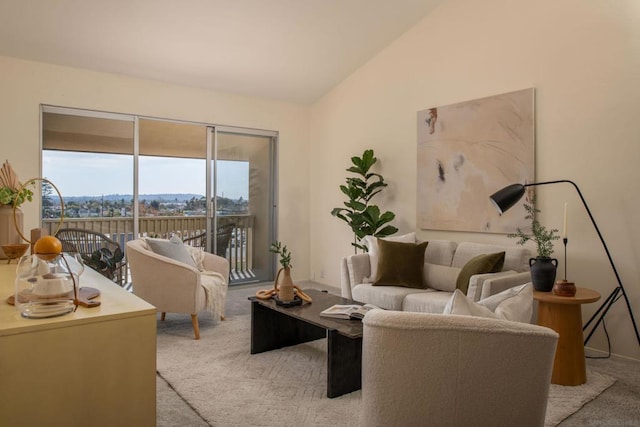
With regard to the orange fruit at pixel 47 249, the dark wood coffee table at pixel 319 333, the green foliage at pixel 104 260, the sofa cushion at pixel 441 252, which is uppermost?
the orange fruit at pixel 47 249

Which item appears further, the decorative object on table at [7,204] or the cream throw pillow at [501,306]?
the decorative object on table at [7,204]

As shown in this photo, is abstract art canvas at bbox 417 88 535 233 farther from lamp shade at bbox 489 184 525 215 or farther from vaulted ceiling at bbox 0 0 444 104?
vaulted ceiling at bbox 0 0 444 104

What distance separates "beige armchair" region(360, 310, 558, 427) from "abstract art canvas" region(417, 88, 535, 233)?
Answer: 9.10 ft

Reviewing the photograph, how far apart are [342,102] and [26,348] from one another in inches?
199

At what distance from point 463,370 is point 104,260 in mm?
4758

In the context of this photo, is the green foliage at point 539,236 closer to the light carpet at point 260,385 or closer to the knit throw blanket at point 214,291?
the light carpet at point 260,385

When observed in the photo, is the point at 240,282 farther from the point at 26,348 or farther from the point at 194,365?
the point at 26,348

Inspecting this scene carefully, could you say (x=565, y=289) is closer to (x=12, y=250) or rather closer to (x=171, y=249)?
(x=171, y=249)

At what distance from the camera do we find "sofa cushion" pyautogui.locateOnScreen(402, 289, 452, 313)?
331cm

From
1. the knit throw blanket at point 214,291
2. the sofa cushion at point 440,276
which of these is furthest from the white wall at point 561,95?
the knit throw blanket at point 214,291

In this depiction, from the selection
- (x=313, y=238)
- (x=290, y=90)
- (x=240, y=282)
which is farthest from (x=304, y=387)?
(x=290, y=90)

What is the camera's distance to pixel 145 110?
200 inches

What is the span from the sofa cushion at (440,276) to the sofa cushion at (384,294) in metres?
0.10

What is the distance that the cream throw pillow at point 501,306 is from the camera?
5.07ft
